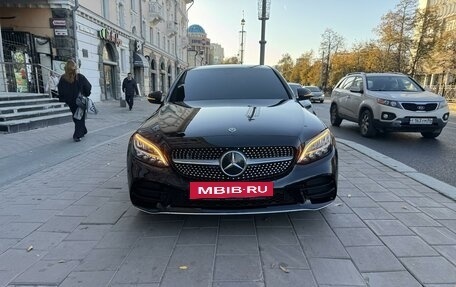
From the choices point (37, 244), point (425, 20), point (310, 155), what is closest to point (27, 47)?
point (37, 244)

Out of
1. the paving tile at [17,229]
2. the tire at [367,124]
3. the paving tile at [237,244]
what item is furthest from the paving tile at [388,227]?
the tire at [367,124]

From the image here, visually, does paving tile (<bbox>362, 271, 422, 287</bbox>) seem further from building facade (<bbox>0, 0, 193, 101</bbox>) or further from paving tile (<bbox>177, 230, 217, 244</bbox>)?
building facade (<bbox>0, 0, 193, 101</bbox>)

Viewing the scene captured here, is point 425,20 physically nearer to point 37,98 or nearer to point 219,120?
point 37,98

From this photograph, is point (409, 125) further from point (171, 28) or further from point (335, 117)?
point (171, 28)

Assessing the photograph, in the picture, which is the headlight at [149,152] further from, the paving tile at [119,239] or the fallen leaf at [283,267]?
the fallen leaf at [283,267]

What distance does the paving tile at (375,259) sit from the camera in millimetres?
2395

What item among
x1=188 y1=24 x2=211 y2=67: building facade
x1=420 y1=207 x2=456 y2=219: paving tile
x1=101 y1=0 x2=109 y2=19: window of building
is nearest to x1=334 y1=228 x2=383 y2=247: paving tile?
x1=420 y1=207 x2=456 y2=219: paving tile

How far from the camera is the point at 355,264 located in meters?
2.45

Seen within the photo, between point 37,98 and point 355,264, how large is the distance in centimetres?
1202

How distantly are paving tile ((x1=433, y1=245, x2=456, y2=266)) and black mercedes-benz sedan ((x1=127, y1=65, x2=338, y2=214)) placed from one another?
2.98 feet

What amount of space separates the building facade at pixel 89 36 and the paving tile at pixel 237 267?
51.7 feet

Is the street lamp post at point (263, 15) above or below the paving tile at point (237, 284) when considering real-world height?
above

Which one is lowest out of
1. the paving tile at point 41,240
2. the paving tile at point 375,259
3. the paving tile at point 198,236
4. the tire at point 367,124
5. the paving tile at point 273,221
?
the paving tile at point 41,240

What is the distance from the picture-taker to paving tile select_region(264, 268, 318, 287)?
223 cm
